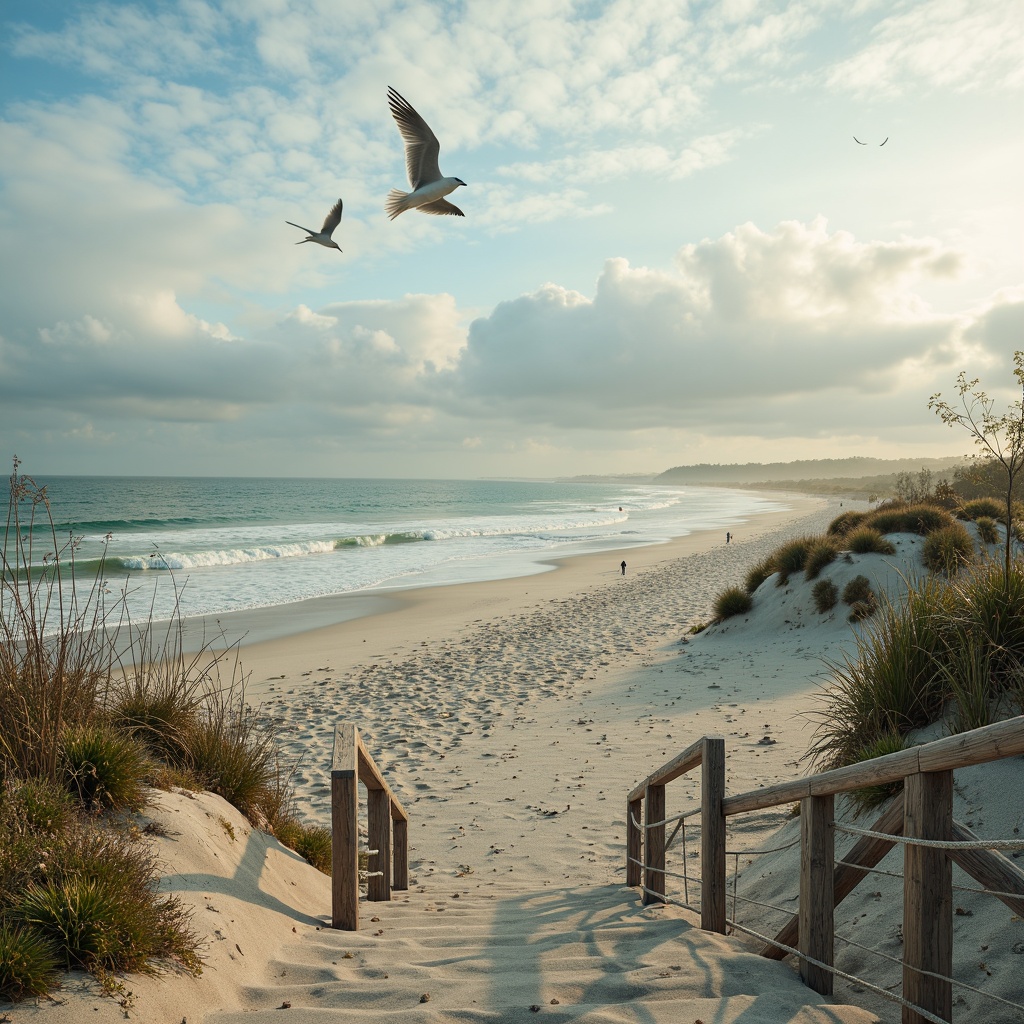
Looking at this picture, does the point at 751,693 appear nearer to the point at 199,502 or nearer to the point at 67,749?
the point at 67,749

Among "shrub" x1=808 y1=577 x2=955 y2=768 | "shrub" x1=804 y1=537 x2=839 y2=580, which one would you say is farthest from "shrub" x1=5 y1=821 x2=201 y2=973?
"shrub" x1=804 y1=537 x2=839 y2=580

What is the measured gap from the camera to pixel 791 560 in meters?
15.4

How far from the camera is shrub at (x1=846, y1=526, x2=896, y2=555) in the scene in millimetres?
14453

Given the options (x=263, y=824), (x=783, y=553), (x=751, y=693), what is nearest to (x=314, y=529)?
(x=783, y=553)

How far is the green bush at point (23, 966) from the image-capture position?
2.40 metres

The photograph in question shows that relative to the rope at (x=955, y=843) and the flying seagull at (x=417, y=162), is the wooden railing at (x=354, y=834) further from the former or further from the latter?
the flying seagull at (x=417, y=162)

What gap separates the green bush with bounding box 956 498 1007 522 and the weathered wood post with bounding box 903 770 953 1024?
16697 millimetres

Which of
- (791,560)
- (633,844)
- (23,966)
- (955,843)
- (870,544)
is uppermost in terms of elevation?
(870,544)

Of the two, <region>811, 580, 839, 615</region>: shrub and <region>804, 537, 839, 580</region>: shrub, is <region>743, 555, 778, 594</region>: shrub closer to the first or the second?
<region>804, 537, 839, 580</region>: shrub

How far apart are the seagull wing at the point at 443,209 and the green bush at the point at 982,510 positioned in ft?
47.8

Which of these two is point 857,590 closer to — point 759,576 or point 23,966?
point 759,576

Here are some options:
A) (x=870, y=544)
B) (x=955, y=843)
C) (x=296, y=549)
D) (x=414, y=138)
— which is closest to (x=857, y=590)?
(x=870, y=544)

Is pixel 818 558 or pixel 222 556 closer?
pixel 818 558

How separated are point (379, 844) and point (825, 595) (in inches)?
435
